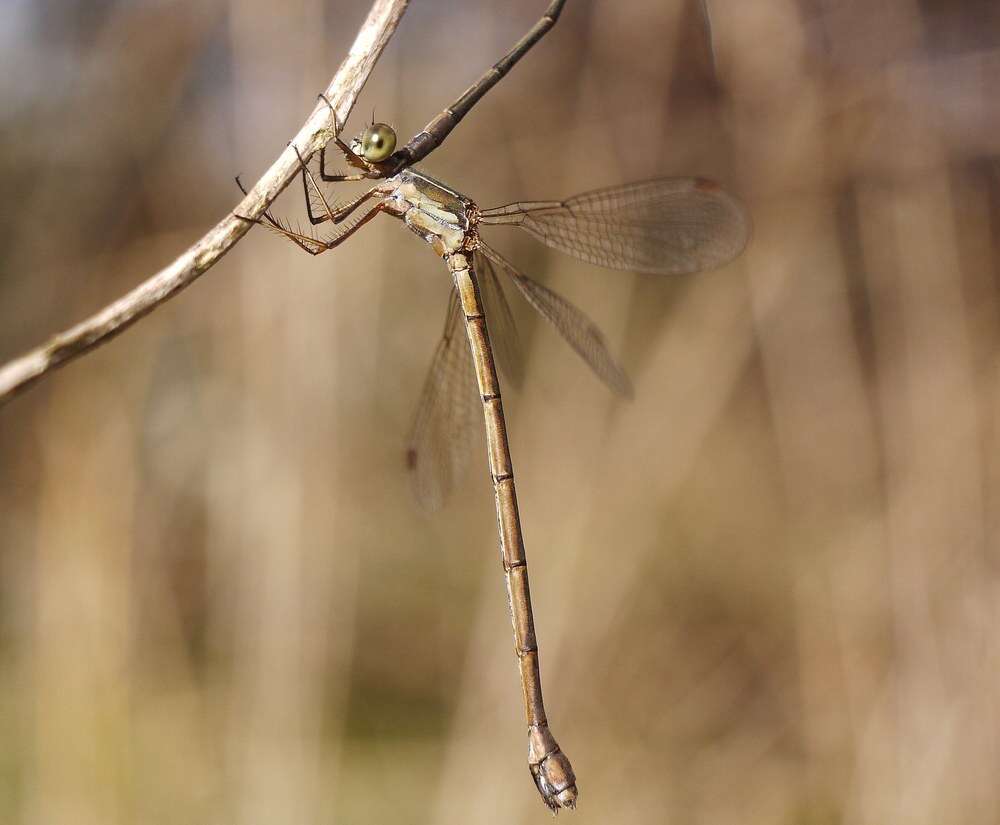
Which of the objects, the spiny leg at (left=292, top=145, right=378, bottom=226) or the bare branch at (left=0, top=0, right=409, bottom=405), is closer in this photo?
the bare branch at (left=0, top=0, right=409, bottom=405)

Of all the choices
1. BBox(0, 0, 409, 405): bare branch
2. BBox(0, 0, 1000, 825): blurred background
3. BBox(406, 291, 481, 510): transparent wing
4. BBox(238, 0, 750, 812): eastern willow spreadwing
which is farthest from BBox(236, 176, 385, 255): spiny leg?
BBox(0, 0, 1000, 825): blurred background

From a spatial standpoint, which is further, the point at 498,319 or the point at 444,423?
the point at 444,423

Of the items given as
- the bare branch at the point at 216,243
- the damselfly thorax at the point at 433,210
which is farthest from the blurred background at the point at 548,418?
the bare branch at the point at 216,243

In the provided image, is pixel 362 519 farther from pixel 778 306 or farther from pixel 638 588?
pixel 778 306

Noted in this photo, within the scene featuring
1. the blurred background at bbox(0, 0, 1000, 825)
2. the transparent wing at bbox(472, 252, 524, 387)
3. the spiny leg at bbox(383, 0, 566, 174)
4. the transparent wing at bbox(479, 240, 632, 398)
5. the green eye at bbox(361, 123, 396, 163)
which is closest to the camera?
the spiny leg at bbox(383, 0, 566, 174)

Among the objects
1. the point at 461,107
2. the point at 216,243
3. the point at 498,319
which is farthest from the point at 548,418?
the point at 216,243

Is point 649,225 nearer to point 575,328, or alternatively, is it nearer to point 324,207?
point 575,328

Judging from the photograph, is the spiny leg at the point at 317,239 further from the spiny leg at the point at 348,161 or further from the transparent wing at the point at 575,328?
the transparent wing at the point at 575,328

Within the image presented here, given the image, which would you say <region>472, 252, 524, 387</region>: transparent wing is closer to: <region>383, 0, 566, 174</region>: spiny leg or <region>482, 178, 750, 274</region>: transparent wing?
<region>482, 178, 750, 274</region>: transparent wing

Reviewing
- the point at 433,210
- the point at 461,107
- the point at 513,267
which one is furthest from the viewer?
Answer: the point at 513,267
